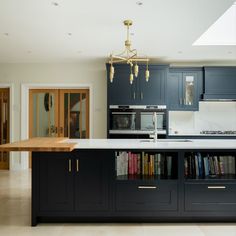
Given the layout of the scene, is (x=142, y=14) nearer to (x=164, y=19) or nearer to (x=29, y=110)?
(x=164, y=19)

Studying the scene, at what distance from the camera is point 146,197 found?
2.96 m

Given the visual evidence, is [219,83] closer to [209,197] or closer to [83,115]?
[83,115]

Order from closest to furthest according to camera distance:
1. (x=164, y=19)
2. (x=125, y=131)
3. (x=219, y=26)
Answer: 1. (x=164, y=19)
2. (x=219, y=26)
3. (x=125, y=131)

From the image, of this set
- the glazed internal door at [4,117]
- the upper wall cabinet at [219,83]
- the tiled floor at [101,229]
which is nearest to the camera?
the tiled floor at [101,229]

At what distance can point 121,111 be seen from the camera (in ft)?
18.3

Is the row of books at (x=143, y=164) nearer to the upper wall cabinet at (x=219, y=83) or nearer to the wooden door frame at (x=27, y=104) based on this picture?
the upper wall cabinet at (x=219, y=83)

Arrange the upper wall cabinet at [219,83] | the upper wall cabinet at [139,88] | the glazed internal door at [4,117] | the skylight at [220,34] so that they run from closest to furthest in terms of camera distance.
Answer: the skylight at [220,34], the upper wall cabinet at [139,88], the upper wall cabinet at [219,83], the glazed internal door at [4,117]

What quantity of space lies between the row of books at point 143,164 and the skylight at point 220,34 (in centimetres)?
249

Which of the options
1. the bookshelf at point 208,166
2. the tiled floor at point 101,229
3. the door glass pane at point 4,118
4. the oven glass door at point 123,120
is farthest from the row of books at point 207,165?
the door glass pane at point 4,118

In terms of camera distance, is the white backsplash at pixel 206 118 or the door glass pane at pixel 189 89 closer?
the door glass pane at pixel 189 89

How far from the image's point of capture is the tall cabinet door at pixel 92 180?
2945 millimetres

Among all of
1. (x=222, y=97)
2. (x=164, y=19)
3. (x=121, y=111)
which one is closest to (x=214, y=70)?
(x=222, y=97)

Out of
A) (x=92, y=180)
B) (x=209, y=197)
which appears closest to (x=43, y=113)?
(x=92, y=180)

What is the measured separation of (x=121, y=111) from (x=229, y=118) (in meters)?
2.57
